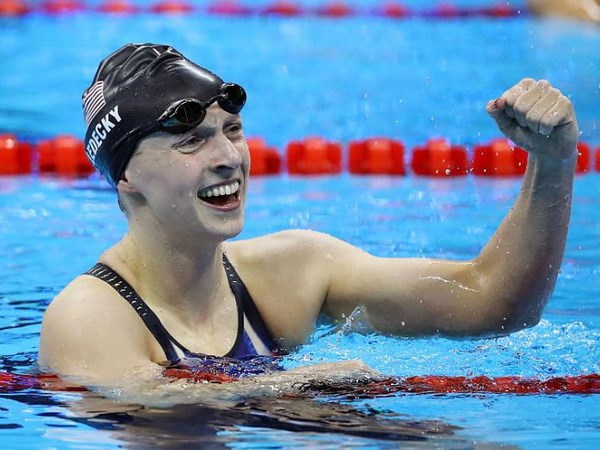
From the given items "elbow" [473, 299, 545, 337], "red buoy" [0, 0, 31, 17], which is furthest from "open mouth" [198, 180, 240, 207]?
"red buoy" [0, 0, 31, 17]

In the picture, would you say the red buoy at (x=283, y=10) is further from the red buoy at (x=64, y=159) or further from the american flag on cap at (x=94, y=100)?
the american flag on cap at (x=94, y=100)

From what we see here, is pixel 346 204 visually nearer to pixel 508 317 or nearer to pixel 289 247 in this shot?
pixel 289 247

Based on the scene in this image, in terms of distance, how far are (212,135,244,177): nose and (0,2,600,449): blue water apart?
1.84 feet

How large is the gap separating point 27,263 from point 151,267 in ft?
7.12

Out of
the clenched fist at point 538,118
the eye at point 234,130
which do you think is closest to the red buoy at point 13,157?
the eye at point 234,130

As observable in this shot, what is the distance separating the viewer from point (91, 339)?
2748mm

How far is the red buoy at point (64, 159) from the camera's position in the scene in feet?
22.0

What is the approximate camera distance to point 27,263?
5012 mm

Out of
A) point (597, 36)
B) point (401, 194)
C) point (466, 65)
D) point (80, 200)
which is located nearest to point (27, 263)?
point (80, 200)

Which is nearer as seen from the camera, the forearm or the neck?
the forearm

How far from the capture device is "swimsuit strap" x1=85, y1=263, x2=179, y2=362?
2.91m

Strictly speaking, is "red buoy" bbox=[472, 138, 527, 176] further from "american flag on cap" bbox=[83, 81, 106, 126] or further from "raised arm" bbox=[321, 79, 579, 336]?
"american flag on cap" bbox=[83, 81, 106, 126]

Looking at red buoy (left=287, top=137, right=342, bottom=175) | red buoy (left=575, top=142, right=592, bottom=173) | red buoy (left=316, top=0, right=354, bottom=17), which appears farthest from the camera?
red buoy (left=316, top=0, right=354, bottom=17)

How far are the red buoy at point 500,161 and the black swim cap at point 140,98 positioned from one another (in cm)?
379
